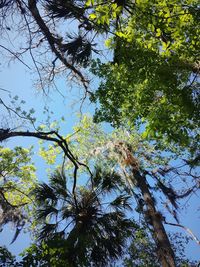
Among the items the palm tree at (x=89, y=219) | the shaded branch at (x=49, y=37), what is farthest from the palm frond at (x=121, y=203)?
the shaded branch at (x=49, y=37)

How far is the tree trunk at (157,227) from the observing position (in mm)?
10703

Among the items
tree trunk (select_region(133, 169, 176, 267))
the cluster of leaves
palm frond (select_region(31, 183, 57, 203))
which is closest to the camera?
the cluster of leaves

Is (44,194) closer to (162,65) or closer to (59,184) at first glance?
(59,184)

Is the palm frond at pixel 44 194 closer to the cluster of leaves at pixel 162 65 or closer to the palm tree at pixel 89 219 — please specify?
the palm tree at pixel 89 219

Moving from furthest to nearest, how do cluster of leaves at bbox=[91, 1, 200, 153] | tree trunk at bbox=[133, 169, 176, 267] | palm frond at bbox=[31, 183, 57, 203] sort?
palm frond at bbox=[31, 183, 57, 203], tree trunk at bbox=[133, 169, 176, 267], cluster of leaves at bbox=[91, 1, 200, 153]

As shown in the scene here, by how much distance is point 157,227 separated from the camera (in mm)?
11734

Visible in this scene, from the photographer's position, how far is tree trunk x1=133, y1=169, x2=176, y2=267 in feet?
35.1

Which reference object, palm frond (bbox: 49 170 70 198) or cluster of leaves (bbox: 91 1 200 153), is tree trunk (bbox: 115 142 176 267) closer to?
palm frond (bbox: 49 170 70 198)

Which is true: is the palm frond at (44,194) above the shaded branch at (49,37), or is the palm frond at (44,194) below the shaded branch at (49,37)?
below

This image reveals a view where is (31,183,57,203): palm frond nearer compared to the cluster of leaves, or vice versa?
the cluster of leaves

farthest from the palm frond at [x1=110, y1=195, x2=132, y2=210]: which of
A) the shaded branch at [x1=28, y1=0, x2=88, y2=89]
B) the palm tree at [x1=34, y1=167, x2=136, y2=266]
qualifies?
the shaded branch at [x1=28, y1=0, x2=88, y2=89]

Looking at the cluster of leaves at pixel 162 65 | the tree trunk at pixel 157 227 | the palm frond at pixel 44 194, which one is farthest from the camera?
the palm frond at pixel 44 194

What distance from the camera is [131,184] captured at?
13.6 meters

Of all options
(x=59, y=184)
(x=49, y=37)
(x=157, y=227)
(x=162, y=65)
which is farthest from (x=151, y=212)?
(x=49, y=37)
